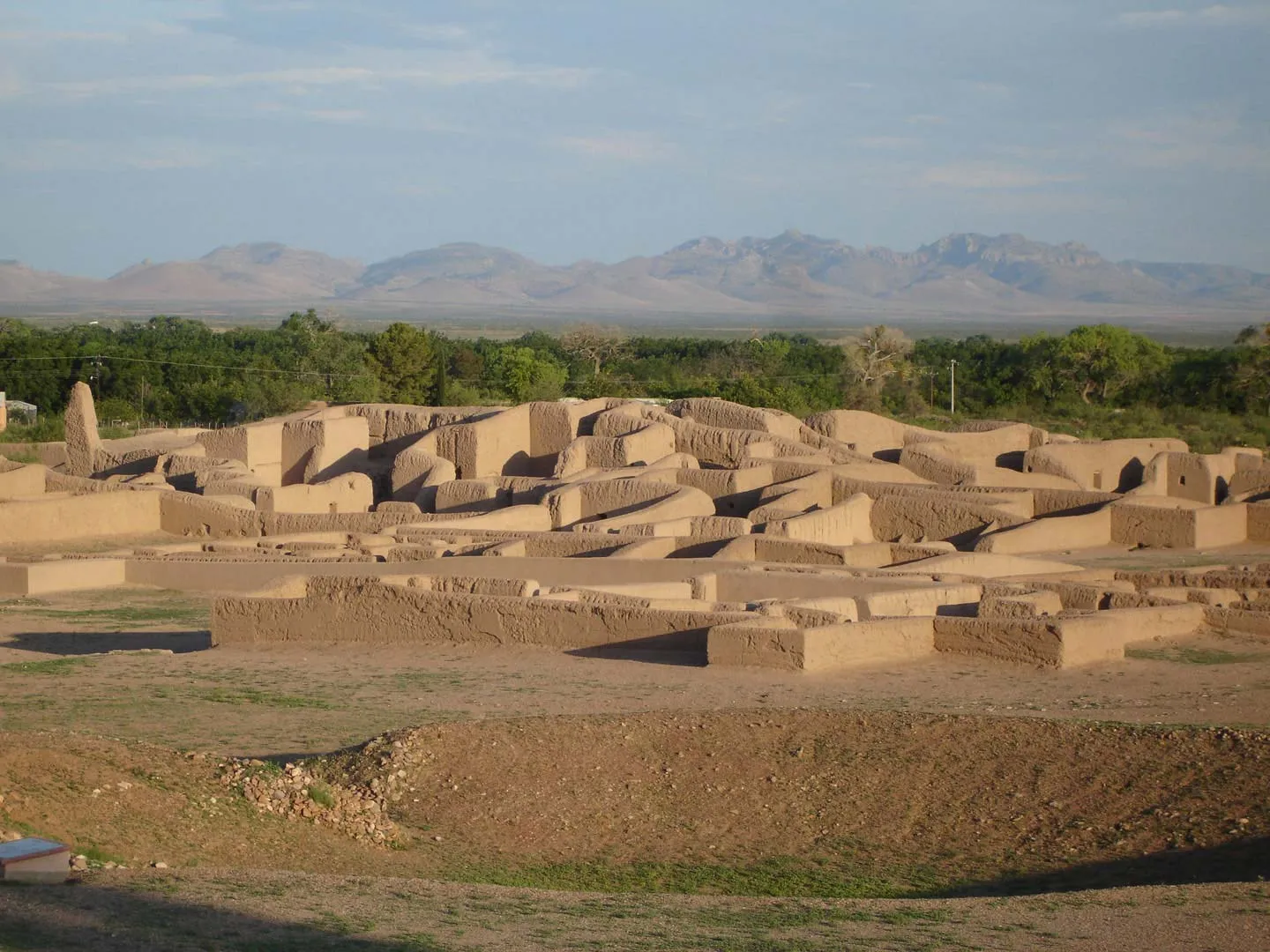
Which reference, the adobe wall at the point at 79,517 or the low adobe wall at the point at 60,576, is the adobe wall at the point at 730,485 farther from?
the low adobe wall at the point at 60,576

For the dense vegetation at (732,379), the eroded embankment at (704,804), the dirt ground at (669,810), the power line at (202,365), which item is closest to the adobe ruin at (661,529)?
the dirt ground at (669,810)

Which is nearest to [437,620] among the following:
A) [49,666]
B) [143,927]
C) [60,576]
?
[49,666]

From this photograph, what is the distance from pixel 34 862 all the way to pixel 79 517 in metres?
16.4

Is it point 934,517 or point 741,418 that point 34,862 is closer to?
point 934,517

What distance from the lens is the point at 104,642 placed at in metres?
15.3

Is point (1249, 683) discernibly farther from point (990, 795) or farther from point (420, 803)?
point (420, 803)

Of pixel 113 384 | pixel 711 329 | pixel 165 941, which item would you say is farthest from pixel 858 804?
pixel 711 329

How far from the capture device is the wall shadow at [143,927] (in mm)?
5797

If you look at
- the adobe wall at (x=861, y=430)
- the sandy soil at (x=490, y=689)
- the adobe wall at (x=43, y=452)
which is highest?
the adobe wall at (x=861, y=430)

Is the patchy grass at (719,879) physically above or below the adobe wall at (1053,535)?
below

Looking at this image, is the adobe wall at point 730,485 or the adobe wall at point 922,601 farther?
the adobe wall at point 730,485

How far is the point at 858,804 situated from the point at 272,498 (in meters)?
15.7

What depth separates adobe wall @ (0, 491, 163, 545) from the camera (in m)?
21.5

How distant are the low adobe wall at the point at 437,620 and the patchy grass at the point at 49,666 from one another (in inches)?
52.9
